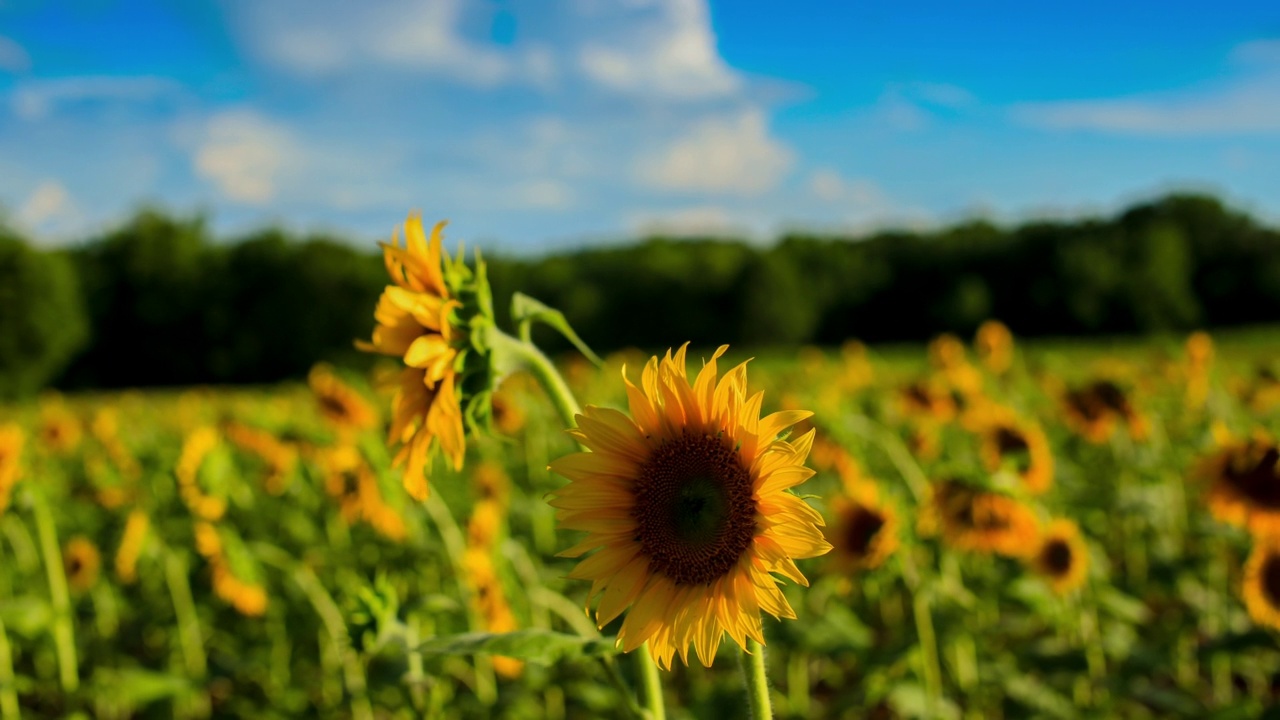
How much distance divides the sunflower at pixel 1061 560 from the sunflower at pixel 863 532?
800 mm

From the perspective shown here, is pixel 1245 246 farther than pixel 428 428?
Yes

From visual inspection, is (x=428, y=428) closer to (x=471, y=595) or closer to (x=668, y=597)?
(x=668, y=597)

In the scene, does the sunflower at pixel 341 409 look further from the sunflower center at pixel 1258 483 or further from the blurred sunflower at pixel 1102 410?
the blurred sunflower at pixel 1102 410

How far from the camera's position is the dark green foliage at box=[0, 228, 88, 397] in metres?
39.6

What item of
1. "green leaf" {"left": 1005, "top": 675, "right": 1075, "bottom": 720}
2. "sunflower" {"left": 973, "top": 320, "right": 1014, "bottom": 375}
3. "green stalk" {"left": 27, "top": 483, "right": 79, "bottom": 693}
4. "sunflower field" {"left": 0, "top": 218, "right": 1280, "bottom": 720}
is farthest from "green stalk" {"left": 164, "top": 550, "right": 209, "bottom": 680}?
"sunflower" {"left": 973, "top": 320, "right": 1014, "bottom": 375}

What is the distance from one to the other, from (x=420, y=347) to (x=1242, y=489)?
317cm

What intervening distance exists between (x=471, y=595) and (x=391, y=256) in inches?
88.2

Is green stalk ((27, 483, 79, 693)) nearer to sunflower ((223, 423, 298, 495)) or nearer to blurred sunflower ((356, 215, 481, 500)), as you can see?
sunflower ((223, 423, 298, 495))

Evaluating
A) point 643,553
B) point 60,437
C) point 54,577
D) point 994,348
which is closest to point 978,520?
point 643,553

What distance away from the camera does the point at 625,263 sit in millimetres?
61094

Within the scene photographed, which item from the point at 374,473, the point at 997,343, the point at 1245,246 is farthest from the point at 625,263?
the point at 374,473

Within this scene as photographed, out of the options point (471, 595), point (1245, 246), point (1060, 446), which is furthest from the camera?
point (1245, 246)

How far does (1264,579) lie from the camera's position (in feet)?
11.5

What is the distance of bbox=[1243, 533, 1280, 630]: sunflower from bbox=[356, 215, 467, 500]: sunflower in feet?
10.7
